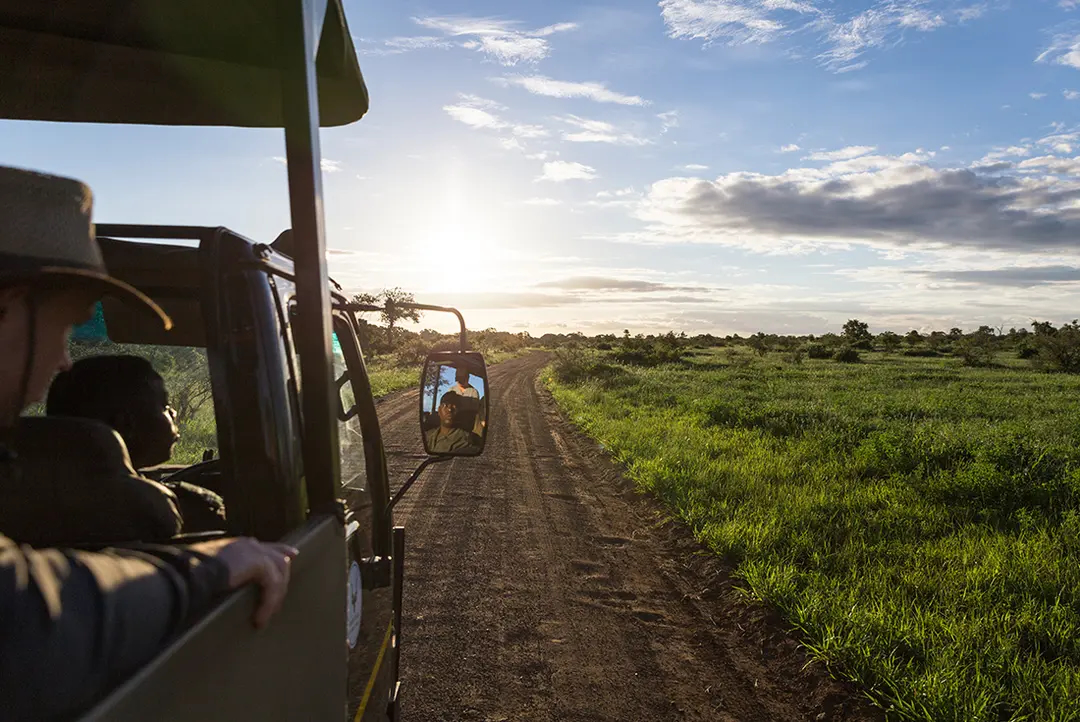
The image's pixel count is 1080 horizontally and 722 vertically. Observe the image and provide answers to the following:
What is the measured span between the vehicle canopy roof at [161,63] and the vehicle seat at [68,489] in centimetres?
104

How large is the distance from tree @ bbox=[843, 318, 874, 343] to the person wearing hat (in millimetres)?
73354

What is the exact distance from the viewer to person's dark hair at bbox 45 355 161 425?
5.85 ft

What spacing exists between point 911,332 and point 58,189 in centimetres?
9197

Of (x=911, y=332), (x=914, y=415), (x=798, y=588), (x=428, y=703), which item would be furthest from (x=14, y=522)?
(x=911, y=332)

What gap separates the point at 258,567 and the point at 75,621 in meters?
0.33

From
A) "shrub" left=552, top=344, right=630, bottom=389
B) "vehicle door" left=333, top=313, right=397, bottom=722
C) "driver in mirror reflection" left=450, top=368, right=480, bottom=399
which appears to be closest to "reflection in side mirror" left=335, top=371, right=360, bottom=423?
"vehicle door" left=333, top=313, right=397, bottom=722

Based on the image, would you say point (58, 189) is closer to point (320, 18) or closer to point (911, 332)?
point (320, 18)

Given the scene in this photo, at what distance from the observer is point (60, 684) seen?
806 millimetres

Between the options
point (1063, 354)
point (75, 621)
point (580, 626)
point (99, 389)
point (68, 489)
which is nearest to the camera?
point (75, 621)

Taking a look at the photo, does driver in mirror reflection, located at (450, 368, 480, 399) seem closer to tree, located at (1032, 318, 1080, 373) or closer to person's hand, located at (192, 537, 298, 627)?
person's hand, located at (192, 537, 298, 627)

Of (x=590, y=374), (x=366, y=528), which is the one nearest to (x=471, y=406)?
(x=366, y=528)

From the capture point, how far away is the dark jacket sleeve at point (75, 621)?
78 centimetres

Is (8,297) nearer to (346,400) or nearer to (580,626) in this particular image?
(346,400)

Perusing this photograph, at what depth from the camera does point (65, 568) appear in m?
0.87
